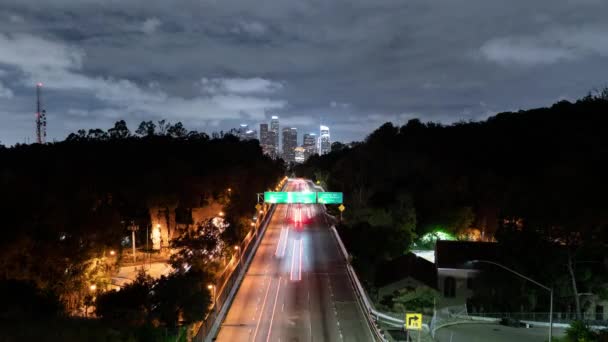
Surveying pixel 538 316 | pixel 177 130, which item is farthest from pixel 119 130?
pixel 538 316

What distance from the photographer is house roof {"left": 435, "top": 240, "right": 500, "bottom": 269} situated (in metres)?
40.2

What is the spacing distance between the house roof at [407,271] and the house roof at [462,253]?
1.09 meters

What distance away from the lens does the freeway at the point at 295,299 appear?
89.6ft

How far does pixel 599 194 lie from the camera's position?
1448 inches

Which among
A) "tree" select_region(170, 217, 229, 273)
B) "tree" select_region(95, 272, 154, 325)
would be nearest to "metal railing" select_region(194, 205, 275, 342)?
"tree" select_region(170, 217, 229, 273)

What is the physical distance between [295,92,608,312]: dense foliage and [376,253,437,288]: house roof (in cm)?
212

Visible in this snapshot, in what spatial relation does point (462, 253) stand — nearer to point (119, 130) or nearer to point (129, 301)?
point (129, 301)

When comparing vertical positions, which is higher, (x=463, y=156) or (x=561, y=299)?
(x=463, y=156)

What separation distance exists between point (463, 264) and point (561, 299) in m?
7.14

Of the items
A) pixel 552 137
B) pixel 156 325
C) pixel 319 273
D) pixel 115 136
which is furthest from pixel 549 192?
pixel 115 136

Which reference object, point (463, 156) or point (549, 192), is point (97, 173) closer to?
point (549, 192)

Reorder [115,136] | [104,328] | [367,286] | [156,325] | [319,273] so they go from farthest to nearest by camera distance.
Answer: [115,136] < [319,273] < [367,286] < [156,325] < [104,328]

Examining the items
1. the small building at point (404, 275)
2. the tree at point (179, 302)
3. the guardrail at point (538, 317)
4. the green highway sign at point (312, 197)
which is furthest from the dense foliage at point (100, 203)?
the guardrail at point (538, 317)

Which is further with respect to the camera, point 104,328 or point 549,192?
point 549,192
